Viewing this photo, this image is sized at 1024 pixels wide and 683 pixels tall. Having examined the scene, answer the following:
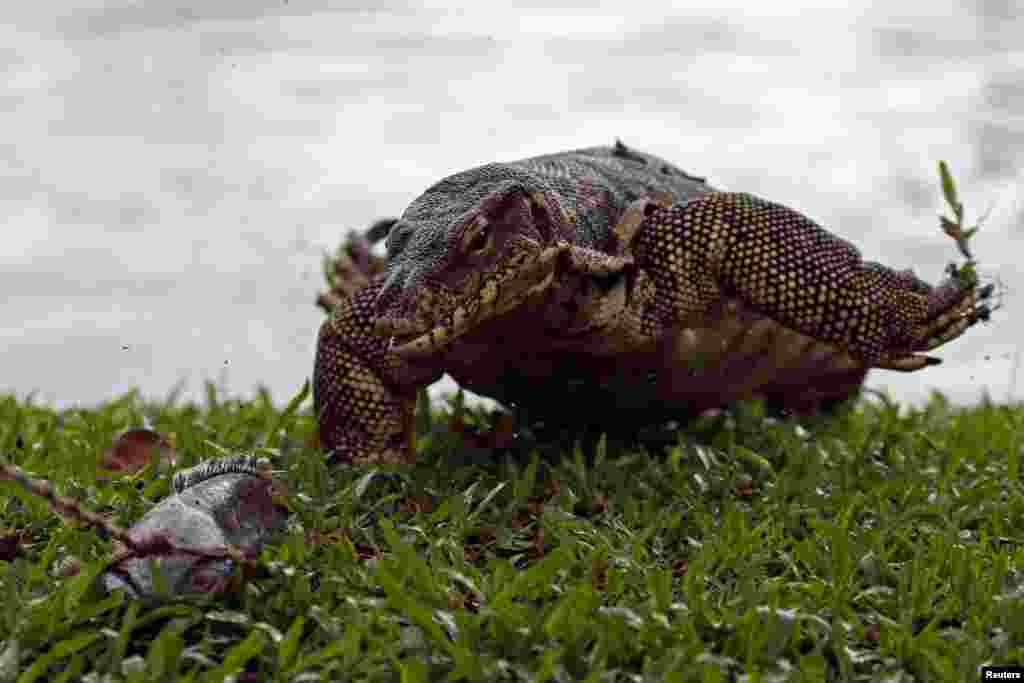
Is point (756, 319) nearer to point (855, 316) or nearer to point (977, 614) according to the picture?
point (855, 316)

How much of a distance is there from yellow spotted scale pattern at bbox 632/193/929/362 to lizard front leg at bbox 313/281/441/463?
0.90 m

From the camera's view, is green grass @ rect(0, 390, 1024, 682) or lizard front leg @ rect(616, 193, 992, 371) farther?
lizard front leg @ rect(616, 193, 992, 371)

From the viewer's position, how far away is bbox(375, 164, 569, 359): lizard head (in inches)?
124

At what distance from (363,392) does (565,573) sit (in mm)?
1430

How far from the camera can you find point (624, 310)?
3.92 meters

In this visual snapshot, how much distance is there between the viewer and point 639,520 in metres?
3.57

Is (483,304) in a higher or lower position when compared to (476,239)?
lower

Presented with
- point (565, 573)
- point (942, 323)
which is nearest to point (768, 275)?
point (942, 323)

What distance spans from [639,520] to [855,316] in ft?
3.90

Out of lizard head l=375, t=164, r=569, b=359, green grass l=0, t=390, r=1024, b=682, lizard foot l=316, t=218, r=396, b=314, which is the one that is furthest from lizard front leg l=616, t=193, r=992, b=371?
lizard foot l=316, t=218, r=396, b=314

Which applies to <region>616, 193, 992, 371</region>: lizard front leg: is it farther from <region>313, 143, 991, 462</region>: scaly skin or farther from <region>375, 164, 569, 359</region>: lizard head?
<region>375, 164, 569, 359</region>: lizard head

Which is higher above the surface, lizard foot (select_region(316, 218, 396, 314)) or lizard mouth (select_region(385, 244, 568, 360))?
lizard mouth (select_region(385, 244, 568, 360))

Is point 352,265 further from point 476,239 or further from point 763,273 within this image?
point 476,239

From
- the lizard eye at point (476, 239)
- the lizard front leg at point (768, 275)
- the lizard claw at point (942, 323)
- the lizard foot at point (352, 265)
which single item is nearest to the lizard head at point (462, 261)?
the lizard eye at point (476, 239)
